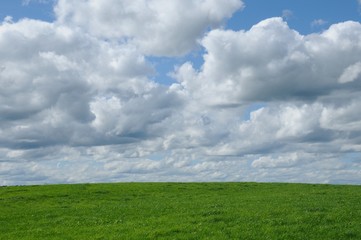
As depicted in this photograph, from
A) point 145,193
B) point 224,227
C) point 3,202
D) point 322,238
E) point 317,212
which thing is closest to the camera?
point 322,238

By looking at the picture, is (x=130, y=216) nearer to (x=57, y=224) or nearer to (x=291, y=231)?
(x=57, y=224)

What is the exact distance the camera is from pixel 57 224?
34.4 m

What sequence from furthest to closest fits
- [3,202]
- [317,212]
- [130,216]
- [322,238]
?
[3,202], [130,216], [317,212], [322,238]

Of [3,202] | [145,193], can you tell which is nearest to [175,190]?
[145,193]

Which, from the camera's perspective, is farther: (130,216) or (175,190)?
(175,190)

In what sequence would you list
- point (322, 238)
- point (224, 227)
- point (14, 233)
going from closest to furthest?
1. point (322, 238)
2. point (224, 227)
3. point (14, 233)

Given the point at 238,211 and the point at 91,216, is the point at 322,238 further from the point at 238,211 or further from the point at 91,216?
the point at 91,216

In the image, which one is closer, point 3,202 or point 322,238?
point 322,238

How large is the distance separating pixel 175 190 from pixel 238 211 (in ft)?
107

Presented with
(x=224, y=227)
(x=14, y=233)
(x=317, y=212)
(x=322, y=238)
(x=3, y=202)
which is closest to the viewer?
(x=322, y=238)

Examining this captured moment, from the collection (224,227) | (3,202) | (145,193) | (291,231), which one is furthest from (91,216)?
(145,193)

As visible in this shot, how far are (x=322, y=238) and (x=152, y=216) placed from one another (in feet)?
44.8

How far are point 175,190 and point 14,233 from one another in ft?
124

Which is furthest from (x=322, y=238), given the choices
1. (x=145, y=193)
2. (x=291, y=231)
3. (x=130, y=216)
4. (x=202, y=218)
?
(x=145, y=193)
